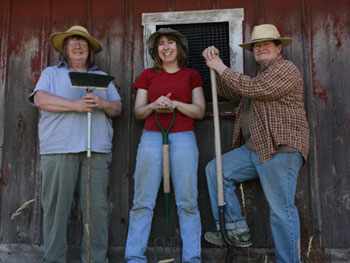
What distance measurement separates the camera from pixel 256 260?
334 cm

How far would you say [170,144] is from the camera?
3.10 m

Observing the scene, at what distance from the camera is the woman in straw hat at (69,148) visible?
3.09 meters

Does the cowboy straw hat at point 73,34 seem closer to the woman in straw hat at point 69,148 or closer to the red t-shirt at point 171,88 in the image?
the woman in straw hat at point 69,148

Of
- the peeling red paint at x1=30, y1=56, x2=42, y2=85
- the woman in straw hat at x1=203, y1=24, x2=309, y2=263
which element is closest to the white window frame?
the woman in straw hat at x1=203, y1=24, x2=309, y2=263

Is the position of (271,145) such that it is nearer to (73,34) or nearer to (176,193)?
(176,193)

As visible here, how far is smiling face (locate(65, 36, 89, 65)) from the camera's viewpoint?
3359 millimetres

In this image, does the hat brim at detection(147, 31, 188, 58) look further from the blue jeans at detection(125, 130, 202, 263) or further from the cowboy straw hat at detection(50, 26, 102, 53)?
the blue jeans at detection(125, 130, 202, 263)

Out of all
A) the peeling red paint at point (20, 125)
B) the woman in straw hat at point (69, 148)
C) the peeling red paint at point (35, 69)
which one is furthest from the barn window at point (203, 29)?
the peeling red paint at point (20, 125)

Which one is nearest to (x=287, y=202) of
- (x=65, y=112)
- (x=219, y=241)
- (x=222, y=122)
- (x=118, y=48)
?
(x=219, y=241)

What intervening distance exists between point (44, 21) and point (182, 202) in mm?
2487

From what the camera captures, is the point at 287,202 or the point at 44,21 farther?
the point at 44,21

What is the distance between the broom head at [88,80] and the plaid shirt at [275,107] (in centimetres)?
102

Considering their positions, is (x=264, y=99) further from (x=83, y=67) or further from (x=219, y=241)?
(x=83, y=67)

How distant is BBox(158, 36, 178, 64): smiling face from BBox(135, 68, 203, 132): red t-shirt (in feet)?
0.41
